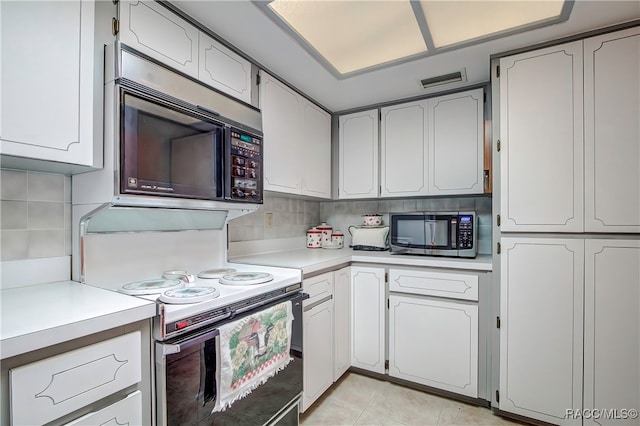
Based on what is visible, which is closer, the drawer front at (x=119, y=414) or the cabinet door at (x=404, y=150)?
the drawer front at (x=119, y=414)

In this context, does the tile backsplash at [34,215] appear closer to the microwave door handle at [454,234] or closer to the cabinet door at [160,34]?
the cabinet door at [160,34]

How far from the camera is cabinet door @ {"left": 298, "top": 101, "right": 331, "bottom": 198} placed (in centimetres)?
234

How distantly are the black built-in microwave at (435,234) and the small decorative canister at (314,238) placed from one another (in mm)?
724

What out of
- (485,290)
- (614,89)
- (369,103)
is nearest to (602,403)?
(485,290)

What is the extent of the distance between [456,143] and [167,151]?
1.95 metres

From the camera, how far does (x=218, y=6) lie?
139 cm

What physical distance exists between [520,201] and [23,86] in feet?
7.33

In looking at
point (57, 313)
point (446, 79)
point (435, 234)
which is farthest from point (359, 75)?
point (57, 313)

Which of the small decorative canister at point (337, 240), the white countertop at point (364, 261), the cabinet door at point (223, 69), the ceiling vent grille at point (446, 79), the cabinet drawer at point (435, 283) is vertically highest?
the ceiling vent grille at point (446, 79)

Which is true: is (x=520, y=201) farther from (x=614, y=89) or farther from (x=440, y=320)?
(x=440, y=320)

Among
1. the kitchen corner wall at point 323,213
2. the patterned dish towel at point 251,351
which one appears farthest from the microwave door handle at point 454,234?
the patterned dish towel at point 251,351

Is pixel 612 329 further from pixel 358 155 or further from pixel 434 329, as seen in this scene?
pixel 358 155

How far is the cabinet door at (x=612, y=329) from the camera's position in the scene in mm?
1538

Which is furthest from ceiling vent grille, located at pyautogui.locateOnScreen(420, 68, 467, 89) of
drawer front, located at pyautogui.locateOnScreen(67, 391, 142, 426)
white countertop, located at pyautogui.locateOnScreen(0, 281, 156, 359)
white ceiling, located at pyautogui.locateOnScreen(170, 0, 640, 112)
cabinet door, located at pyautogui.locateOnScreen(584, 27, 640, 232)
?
drawer front, located at pyautogui.locateOnScreen(67, 391, 142, 426)
